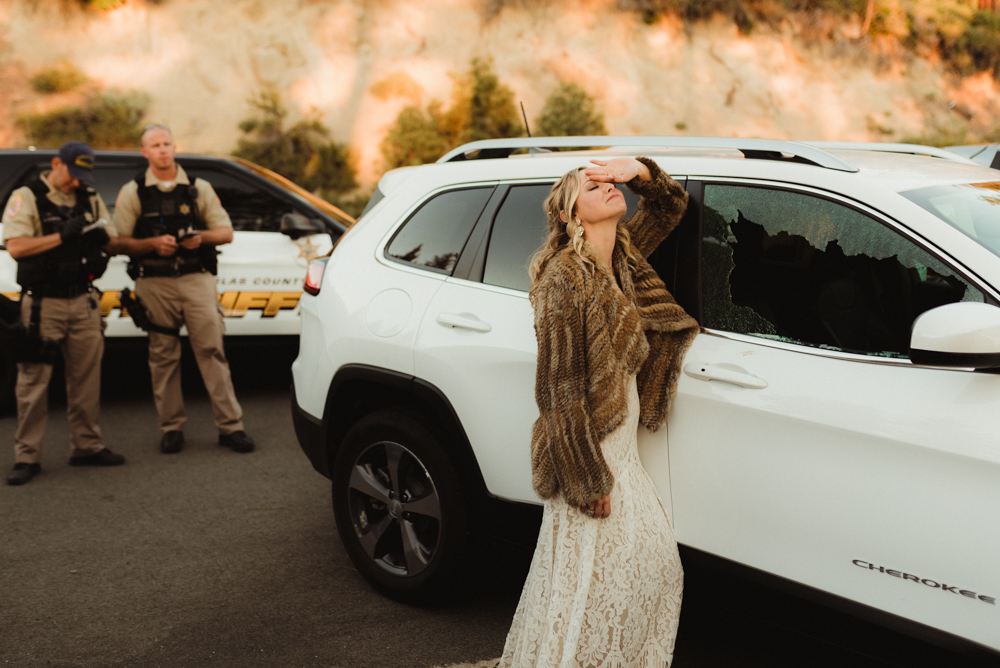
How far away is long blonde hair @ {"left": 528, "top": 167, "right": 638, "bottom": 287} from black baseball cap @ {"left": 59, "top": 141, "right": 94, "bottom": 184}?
3451 mm

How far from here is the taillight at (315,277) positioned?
362 cm

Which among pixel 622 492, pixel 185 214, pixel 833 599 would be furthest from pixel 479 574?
pixel 185 214

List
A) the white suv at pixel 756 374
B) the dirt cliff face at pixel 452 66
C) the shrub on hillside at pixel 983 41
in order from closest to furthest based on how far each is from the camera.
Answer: the white suv at pixel 756 374 → the dirt cliff face at pixel 452 66 → the shrub on hillside at pixel 983 41

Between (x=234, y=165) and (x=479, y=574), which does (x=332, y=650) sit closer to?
(x=479, y=574)

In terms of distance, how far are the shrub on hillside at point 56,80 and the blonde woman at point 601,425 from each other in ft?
71.7

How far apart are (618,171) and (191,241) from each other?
Answer: 11.8ft

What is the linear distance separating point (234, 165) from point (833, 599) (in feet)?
18.1

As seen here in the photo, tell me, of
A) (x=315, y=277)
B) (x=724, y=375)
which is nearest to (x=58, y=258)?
(x=315, y=277)

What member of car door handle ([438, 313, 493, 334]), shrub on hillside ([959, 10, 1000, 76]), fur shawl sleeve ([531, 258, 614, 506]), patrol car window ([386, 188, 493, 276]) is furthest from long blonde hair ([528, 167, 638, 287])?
shrub on hillside ([959, 10, 1000, 76])

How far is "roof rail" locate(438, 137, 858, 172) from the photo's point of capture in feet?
7.73

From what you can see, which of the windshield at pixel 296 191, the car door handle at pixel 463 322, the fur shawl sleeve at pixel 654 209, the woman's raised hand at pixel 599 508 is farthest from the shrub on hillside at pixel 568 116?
the woman's raised hand at pixel 599 508

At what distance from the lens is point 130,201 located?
5.04 metres

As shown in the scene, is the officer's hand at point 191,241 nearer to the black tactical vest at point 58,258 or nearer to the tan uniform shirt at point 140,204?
the tan uniform shirt at point 140,204

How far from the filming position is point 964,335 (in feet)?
5.98
